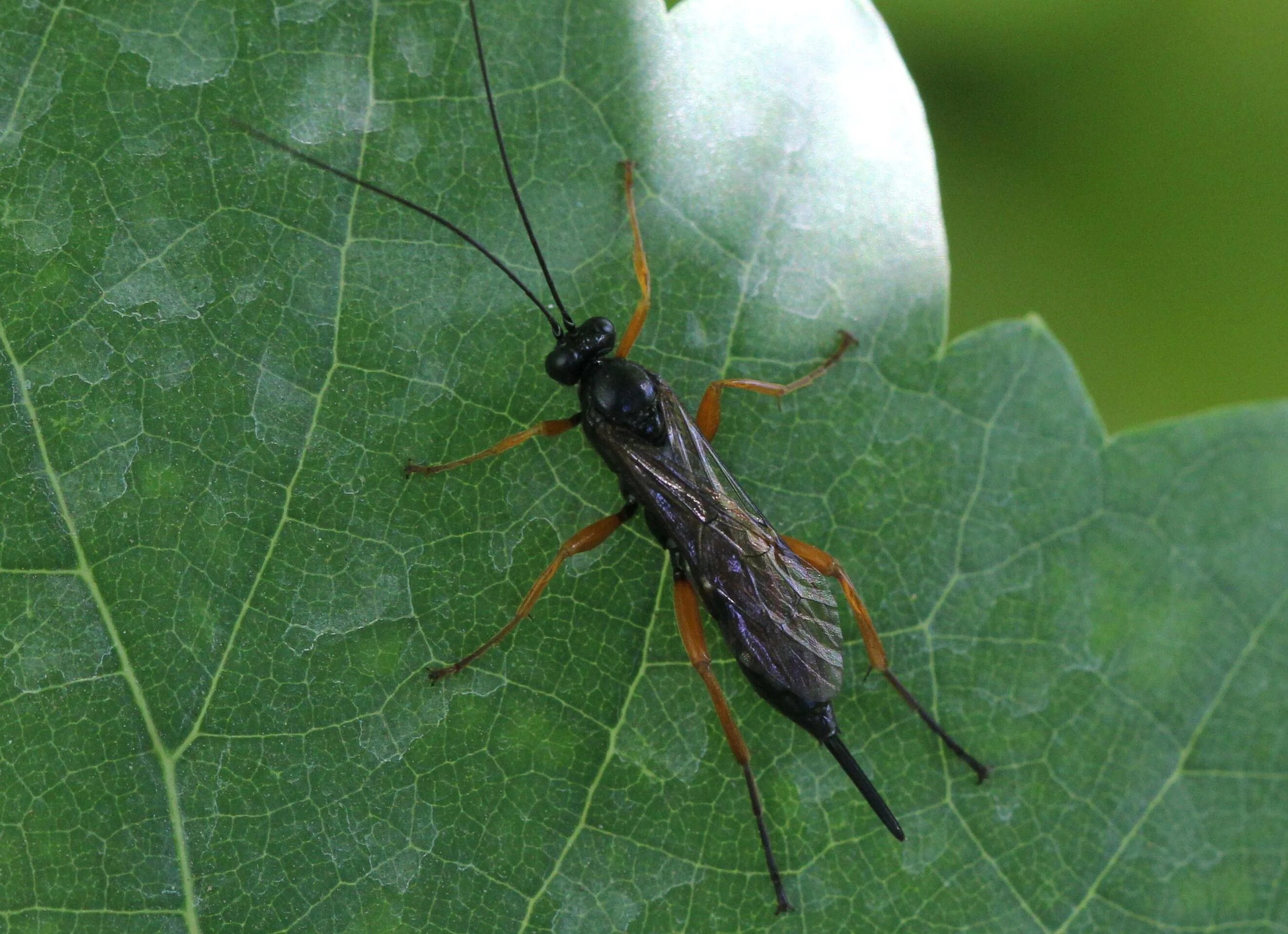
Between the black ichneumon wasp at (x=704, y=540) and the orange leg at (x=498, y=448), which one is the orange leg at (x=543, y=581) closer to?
the black ichneumon wasp at (x=704, y=540)

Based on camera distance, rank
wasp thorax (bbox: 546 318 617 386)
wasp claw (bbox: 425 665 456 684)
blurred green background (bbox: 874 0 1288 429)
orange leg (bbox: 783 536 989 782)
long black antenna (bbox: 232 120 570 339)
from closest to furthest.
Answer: long black antenna (bbox: 232 120 570 339), wasp claw (bbox: 425 665 456 684), wasp thorax (bbox: 546 318 617 386), orange leg (bbox: 783 536 989 782), blurred green background (bbox: 874 0 1288 429)

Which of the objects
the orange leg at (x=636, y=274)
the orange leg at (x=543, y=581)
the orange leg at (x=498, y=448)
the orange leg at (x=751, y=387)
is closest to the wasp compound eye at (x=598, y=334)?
the orange leg at (x=636, y=274)

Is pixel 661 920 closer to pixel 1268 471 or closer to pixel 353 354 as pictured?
pixel 353 354

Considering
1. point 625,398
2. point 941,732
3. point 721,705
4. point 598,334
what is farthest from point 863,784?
point 598,334

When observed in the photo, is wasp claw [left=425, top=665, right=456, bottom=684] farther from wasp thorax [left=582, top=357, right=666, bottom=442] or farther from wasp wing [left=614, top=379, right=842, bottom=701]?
wasp thorax [left=582, top=357, right=666, bottom=442]

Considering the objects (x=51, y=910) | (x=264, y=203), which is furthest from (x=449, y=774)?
(x=264, y=203)

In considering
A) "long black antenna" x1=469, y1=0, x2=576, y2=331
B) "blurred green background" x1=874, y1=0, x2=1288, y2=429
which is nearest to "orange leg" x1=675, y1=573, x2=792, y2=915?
"long black antenna" x1=469, y1=0, x2=576, y2=331

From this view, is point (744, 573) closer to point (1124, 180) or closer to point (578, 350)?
point (578, 350)
